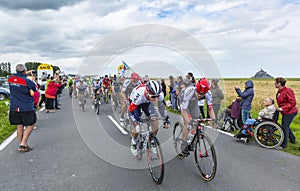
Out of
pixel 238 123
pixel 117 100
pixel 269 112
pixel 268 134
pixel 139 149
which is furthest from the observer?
pixel 117 100

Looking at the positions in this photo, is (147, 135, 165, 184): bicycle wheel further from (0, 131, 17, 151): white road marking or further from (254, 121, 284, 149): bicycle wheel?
(0, 131, 17, 151): white road marking

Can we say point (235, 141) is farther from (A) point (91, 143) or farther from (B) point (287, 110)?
(A) point (91, 143)

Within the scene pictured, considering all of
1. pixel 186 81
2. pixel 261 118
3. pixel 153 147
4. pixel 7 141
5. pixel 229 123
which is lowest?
pixel 7 141

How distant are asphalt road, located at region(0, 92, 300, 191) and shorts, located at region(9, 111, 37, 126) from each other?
0.72 metres

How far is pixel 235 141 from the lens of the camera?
23.0 feet

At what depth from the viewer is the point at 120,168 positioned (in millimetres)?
4879

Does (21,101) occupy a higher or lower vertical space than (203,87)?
lower

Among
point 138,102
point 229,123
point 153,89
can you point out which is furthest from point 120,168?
point 229,123

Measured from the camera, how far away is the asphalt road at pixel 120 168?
13.4 feet

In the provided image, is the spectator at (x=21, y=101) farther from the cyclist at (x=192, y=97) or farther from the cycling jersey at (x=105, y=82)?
the cycling jersey at (x=105, y=82)

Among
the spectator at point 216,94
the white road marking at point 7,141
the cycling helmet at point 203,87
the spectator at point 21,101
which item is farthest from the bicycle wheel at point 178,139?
the white road marking at point 7,141

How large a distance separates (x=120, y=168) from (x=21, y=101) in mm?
2994

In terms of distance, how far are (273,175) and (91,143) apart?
4.43m

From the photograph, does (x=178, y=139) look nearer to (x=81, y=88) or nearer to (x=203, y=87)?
(x=203, y=87)
